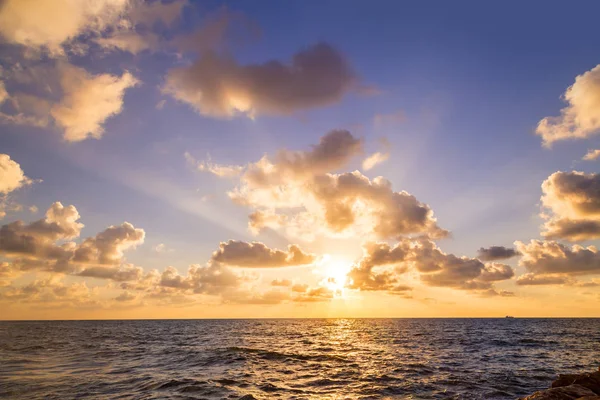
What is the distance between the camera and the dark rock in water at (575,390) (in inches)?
554

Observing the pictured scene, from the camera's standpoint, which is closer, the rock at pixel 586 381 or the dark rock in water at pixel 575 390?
the dark rock in water at pixel 575 390

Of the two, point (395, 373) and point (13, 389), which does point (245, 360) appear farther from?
point (13, 389)

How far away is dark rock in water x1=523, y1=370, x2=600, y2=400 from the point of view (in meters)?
14.1

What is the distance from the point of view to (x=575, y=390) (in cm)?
1489

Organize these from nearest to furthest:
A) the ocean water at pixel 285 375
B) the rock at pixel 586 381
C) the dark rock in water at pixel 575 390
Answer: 1. the dark rock in water at pixel 575 390
2. the rock at pixel 586 381
3. the ocean water at pixel 285 375

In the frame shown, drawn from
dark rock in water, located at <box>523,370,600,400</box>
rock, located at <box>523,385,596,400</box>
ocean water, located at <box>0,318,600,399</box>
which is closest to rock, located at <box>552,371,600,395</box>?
dark rock in water, located at <box>523,370,600,400</box>

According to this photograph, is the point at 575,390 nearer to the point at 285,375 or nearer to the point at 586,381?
the point at 586,381

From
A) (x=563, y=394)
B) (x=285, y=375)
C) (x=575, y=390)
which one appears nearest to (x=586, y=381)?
(x=575, y=390)

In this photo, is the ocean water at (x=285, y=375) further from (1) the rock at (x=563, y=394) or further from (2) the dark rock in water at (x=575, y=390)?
(1) the rock at (x=563, y=394)

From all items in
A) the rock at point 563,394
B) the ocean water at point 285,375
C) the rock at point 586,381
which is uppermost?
the rock at point 563,394

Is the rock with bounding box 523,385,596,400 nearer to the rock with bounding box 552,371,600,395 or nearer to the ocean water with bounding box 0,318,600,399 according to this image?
the rock with bounding box 552,371,600,395

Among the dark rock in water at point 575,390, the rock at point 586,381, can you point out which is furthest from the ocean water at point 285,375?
the dark rock in water at point 575,390

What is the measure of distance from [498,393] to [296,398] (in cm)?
1379

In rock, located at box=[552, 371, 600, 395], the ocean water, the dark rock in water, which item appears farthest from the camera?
the ocean water
